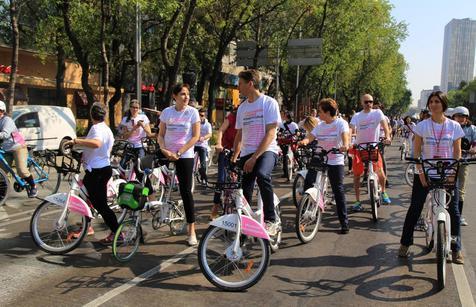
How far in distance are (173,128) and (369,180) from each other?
351 cm

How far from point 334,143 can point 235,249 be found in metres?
2.89

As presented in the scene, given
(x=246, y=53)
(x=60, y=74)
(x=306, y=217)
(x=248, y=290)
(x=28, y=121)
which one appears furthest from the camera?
(x=60, y=74)

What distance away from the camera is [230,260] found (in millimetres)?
4770

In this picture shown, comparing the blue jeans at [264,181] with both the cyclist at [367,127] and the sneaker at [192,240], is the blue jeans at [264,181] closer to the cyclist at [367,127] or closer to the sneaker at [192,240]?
the sneaker at [192,240]

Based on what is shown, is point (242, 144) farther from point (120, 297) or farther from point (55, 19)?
point (55, 19)

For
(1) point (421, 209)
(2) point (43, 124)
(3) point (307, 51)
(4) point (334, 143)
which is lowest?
(1) point (421, 209)

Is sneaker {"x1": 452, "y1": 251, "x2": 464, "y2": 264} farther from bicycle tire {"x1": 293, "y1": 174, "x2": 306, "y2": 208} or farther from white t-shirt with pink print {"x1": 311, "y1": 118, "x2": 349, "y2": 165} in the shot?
bicycle tire {"x1": 293, "y1": 174, "x2": 306, "y2": 208}

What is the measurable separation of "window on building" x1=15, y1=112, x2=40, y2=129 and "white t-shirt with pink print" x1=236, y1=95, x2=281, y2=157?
10533 millimetres

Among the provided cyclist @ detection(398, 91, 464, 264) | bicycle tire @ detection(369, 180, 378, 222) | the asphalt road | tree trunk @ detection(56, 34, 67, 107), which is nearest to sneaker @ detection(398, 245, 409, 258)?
the asphalt road

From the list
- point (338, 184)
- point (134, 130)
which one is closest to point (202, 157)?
point (134, 130)

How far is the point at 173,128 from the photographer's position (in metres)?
6.05

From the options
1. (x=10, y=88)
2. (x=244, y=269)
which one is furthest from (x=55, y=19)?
(x=244, y=269)

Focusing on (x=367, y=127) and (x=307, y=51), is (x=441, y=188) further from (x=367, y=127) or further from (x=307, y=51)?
(x=307, y=51)

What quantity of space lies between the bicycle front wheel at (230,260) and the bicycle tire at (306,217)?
5.14ft
